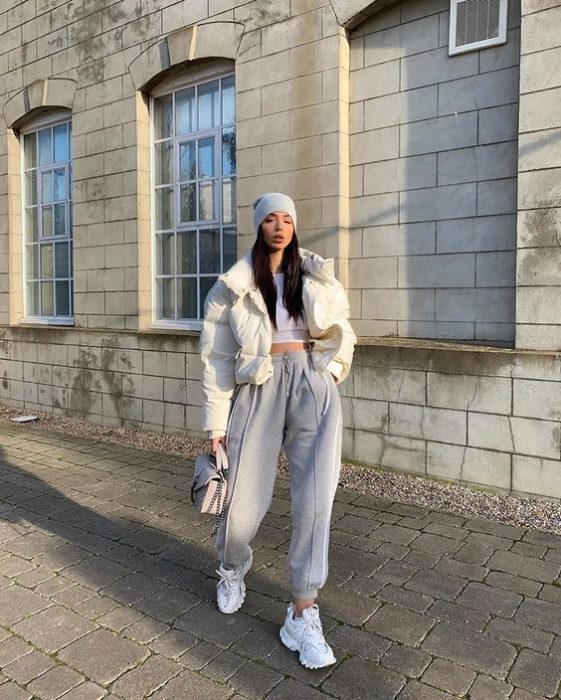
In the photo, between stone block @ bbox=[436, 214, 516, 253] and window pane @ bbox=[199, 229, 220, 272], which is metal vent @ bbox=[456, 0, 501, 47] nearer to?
stone block @ bbox=[436, 214, 516, 253]

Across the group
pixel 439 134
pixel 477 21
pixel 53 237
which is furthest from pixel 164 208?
pixel 477 21

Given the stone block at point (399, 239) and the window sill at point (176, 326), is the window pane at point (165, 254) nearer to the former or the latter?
the window sill at point (176, 326)

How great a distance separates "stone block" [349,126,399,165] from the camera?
5.53m

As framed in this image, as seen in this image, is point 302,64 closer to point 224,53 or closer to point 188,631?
point 224,53

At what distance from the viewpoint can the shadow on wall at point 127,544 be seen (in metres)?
3.03

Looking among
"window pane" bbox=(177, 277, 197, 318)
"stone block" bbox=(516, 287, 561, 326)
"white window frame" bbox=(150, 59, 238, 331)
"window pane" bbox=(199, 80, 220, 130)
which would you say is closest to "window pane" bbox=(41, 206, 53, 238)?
"white window frame" bbox=(150, 59, 238, 331)

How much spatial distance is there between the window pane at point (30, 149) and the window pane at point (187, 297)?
3384 mm

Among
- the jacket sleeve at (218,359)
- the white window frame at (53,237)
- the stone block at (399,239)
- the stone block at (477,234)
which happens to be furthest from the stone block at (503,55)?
the white window frame at (53,237)

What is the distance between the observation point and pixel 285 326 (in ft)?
9.29

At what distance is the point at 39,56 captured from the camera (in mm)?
8102

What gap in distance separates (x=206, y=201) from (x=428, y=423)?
3606 millimetres

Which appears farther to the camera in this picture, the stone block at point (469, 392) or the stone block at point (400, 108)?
the stone block at point (400, 108)

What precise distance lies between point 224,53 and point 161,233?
212 centimetres

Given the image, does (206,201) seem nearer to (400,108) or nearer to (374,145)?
(374,145)
